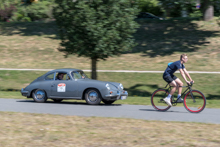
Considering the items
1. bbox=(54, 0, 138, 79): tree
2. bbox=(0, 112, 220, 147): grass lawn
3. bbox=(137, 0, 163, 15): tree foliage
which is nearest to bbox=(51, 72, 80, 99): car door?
bbox=(54, 0, 138, 79): tree

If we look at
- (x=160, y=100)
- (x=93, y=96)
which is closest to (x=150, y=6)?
(x=93, y=96)

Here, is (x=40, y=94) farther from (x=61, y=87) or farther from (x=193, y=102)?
(x=193, y=102)

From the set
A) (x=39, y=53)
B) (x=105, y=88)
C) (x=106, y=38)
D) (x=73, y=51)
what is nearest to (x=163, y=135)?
(x=105, y=88)

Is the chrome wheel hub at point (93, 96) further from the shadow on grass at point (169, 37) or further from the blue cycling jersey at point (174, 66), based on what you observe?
the shadow on grass at point (169, 37)

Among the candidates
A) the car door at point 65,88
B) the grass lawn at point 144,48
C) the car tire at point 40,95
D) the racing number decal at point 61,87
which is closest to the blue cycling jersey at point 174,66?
the car door at point 65,88

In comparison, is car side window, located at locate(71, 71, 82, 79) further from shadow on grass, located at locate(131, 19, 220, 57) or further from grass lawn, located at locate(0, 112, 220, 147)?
shadow on grass, located at locate(131, 19, 220, 57)

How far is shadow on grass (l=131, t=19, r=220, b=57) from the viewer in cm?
2444

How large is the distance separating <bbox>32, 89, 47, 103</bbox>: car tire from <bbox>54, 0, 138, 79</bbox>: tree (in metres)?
3.73

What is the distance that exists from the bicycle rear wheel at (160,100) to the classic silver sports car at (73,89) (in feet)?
5.31

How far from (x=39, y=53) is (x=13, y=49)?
2.79 m

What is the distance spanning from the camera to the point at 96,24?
47.7 feet

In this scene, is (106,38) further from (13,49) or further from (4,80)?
(13,49)

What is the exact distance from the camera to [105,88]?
36.4 feet

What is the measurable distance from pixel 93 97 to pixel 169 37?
17.1 m
